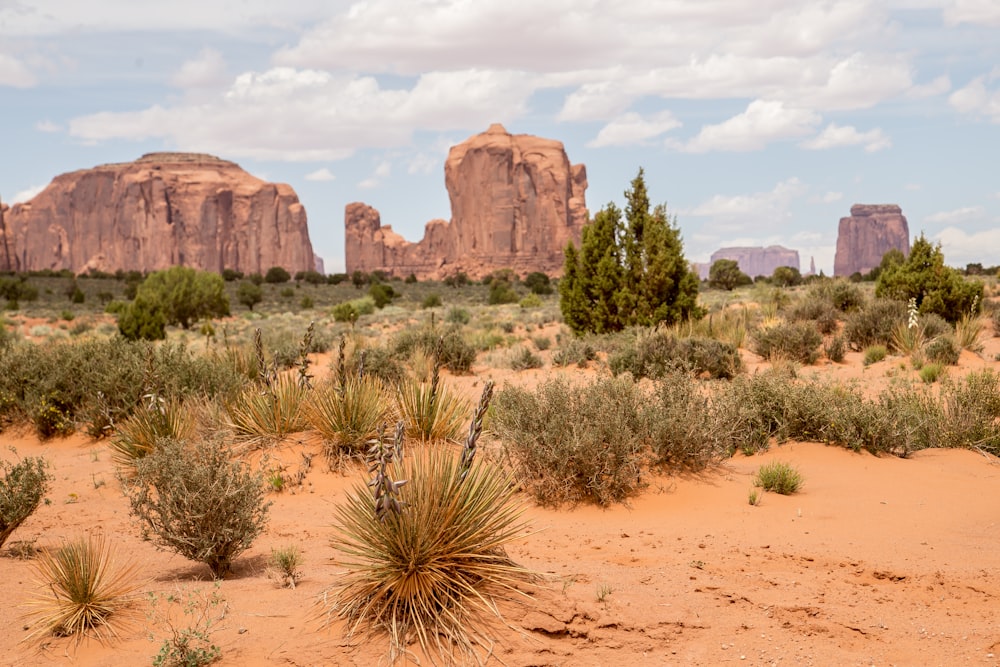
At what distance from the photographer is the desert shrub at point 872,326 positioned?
56.2 ft

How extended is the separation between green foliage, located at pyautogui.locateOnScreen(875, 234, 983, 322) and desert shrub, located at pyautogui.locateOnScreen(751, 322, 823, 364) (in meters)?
4.46

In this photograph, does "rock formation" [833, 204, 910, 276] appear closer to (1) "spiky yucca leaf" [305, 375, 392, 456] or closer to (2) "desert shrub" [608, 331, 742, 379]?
(2) "desert shrub" [608, 331, 742, 379]

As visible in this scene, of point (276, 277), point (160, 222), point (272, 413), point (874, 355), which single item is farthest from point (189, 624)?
point (160, 222)

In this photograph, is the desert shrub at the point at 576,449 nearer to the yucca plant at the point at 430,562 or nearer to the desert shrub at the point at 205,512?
the desert shrub at the point at 205,512

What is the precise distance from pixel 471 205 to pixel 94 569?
127161 millimetres

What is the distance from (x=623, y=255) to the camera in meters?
19.1

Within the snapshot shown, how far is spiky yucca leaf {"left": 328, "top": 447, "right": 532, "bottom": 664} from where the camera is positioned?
4391 millimetres

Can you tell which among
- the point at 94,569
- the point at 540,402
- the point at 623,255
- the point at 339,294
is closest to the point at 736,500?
the point at 540,402

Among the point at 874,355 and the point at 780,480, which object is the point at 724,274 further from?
the point at 780,480

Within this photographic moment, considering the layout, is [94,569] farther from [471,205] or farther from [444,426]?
[471,205]

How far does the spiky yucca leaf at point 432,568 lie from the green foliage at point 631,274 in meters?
13.8

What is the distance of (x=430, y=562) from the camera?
451 centimetres

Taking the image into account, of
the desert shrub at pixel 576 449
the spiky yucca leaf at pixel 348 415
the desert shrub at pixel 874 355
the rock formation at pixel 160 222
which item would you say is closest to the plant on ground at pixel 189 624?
the desert shrub at pixel 576 449

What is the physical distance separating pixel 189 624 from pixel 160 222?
476ft
